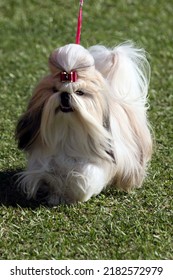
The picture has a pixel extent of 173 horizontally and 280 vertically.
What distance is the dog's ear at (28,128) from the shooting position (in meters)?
4.52

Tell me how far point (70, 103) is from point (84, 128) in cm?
20

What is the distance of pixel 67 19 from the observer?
1026 centimetres

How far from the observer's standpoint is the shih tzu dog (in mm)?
Result: 4277

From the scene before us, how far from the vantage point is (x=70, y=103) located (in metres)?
4.26

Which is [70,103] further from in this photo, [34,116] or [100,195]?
[100,195]

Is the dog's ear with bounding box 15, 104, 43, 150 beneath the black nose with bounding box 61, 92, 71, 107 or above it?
beneath

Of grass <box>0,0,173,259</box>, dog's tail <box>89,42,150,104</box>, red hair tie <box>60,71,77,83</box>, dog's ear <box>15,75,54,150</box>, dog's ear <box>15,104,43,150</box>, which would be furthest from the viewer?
dog's tail <box>89,42,150,104</box>

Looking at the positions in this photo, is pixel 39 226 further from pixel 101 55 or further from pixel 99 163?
pixel 101 55

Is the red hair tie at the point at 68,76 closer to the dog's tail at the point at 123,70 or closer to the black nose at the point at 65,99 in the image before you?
the black nose at the point at 65,99

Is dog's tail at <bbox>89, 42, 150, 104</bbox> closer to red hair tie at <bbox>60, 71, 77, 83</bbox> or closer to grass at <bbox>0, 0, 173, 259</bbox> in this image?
red hair tie at <bbox>60, 71, 77, 83</bbox>

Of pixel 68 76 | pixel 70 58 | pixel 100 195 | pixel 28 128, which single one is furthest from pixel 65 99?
pixel 100 195

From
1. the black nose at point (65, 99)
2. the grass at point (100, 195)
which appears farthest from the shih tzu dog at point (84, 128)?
the grass at point (100, 195)

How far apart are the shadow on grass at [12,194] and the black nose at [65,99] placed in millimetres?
794

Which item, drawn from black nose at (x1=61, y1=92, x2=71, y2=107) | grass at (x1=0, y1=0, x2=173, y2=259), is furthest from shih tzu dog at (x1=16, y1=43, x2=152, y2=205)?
grass at (x1=0, y1=0, x2=173, y2=259)
